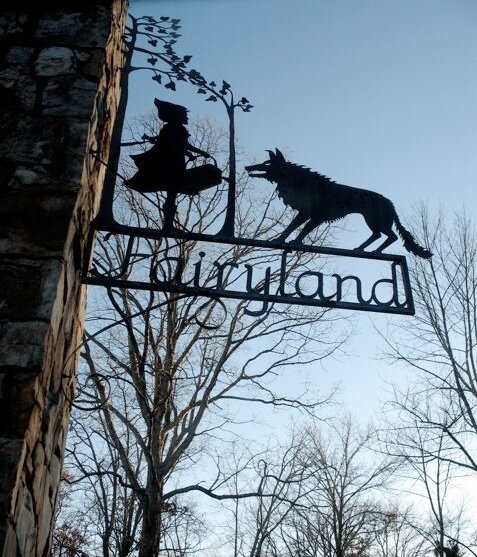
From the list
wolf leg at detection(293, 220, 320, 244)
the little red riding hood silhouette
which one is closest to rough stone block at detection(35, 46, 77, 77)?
the little red riding hood silhouette

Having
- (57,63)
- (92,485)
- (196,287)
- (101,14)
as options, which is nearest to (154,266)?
(196,287)

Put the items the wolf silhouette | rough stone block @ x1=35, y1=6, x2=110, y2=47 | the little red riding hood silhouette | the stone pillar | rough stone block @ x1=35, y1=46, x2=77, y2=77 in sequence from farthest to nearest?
1. the wolf silhouette
2. the little red riding hood silhouette
3. rough stone block @ x1=35, y1=6, x2=110, y2=47
4. rough stone block @ x1=35, y1=46, x2=77, y2=77
5. the stone pillar

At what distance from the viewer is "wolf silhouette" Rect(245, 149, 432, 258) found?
11.5ft

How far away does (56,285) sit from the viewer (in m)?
2.28

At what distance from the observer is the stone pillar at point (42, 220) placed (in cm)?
207

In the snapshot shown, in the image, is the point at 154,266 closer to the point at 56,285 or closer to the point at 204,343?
the point at 56,285

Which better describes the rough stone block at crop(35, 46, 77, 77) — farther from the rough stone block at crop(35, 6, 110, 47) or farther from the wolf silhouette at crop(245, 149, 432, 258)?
the wolf silhouette at crop(245, 149, 432, 258)

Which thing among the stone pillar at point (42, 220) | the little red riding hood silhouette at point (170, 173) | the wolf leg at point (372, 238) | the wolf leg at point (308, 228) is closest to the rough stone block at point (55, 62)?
the stone pillar at point (42, 220)

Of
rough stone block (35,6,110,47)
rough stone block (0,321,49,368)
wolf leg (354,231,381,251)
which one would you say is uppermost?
rough stone block (35,6,110,47)

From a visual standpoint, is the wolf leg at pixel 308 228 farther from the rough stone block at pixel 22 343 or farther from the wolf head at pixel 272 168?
the rough stone block at pixel 22 343

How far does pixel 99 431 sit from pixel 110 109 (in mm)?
7748

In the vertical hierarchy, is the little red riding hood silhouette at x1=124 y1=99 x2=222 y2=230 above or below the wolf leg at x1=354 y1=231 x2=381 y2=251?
above

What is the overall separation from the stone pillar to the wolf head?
2.96ft

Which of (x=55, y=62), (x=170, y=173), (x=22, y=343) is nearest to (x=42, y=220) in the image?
(x=22, y=343)
